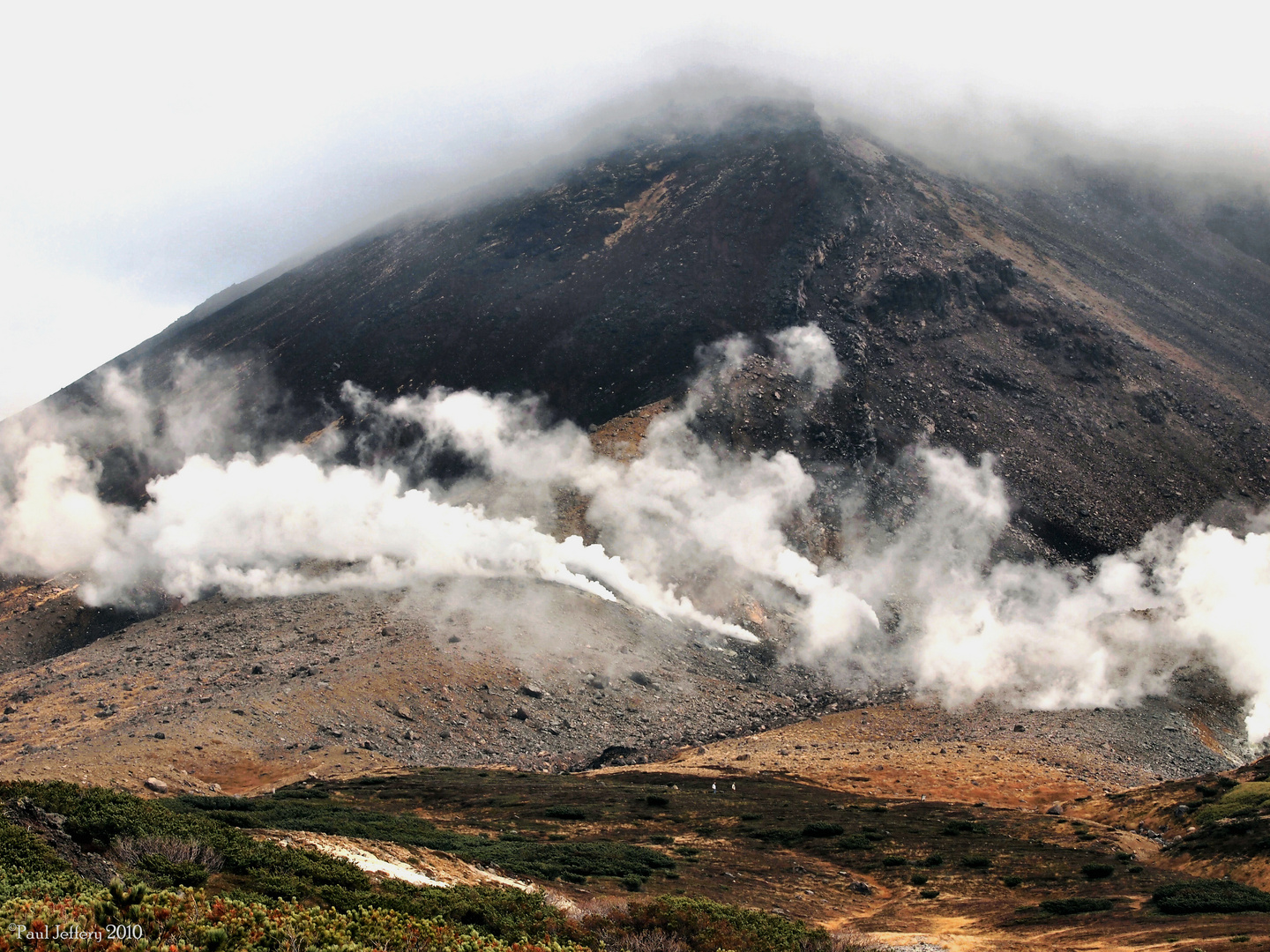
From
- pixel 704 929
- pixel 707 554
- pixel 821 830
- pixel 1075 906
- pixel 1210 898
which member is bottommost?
pixel 821 830

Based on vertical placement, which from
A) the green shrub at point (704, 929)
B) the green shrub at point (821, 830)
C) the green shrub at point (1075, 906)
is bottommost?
the green shrub at point (821, 830)

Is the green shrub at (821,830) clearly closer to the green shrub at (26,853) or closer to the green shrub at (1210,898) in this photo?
the green shrub at (1210,898)

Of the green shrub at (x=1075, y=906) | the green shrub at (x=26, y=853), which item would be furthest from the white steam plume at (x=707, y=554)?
the green shrub at (x=26, y=853)

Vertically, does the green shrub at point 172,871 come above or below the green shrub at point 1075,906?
above

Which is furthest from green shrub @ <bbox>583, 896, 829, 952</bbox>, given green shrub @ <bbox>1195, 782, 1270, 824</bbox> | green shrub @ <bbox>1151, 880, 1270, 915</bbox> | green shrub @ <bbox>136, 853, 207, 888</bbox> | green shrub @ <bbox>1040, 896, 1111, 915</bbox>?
green shrub @ <bbox>1195, 782, 1270, 824</bbox>

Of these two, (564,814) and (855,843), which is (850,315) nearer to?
(855,843)

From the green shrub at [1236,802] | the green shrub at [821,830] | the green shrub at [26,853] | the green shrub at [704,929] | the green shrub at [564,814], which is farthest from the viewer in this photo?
the green shrub at [564,814]

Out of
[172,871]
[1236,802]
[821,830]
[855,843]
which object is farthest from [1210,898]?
[172,871]
